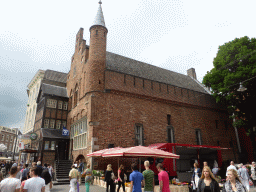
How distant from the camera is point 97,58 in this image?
17688 millimetres

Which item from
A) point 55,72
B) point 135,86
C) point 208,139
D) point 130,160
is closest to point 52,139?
point 130,160

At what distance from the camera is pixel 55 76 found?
30.6 meters

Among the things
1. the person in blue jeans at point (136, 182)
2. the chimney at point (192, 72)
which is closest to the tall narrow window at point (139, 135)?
the person in blue jeans at point (136, 182)

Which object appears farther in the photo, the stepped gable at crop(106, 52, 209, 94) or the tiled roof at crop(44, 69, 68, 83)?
the tiled roof at crop(44, 69, 68, 83)

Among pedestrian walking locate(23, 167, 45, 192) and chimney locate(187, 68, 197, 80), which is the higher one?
chimney locate(187, 68, 197, 80)

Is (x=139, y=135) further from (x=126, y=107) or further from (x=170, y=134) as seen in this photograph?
(x=170, y=134)

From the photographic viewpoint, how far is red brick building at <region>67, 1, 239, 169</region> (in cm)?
1634

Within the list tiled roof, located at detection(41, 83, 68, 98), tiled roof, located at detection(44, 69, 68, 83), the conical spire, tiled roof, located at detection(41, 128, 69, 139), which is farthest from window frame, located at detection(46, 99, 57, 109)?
the conical spire

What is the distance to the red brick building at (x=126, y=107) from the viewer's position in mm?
16344

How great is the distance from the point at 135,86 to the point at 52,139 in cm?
1045

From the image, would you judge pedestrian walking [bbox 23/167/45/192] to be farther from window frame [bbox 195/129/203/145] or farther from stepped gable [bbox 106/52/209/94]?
window frame [bbox 195/129/203/145]

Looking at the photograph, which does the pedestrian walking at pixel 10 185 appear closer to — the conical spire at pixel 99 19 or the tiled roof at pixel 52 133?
the tiled roof at pixel 52 133

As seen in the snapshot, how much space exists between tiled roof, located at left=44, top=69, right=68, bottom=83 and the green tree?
2188 centimetres

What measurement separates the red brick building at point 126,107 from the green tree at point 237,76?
3.71 m
